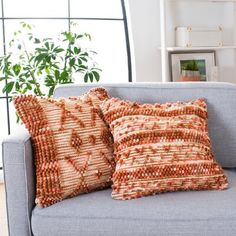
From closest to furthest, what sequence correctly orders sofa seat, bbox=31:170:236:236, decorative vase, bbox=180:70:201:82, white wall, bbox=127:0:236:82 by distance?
1. sofa seat, bbox=31:170:236:236
2. decorative vase, bbox=180:70:201:82
3. white wall, bbox=127:0:236:82

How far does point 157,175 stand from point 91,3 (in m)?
2.28

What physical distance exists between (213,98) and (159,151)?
18.4 inches

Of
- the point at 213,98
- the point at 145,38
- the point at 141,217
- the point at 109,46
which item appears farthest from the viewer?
the point at 109,46

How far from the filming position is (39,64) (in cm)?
335

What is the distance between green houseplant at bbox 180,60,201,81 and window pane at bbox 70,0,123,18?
69 centimetres

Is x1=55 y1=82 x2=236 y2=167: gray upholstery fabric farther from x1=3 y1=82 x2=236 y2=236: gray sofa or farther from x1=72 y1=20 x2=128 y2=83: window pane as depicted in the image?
x1=72 y1=20 x2=128 y2=83: window pane

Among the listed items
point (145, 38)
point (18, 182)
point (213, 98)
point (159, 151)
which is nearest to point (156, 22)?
point (145, 38)

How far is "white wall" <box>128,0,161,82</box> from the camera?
3676 mm

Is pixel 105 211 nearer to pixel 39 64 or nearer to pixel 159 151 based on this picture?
pixel 159 151

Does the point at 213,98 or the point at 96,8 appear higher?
the point at 96,8

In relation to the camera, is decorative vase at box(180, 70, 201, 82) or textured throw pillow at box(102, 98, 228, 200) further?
decorative vase at box(180, 70, 201, 82)

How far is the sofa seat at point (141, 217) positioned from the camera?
69.5 inches

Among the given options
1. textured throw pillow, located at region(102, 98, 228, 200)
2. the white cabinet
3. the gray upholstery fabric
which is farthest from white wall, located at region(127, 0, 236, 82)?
textured throw pillow, located at region(102, 98, 228, 200)

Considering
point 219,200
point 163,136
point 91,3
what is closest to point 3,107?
point 91,3
